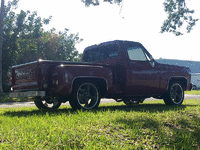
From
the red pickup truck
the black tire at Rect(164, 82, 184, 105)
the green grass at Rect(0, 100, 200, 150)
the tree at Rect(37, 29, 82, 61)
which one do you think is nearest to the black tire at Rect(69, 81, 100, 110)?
the red pickup truck

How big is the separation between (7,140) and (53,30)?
37985 millimetres

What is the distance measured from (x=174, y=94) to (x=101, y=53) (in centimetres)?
322

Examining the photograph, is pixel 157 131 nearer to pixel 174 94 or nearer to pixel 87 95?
pixel 87 95

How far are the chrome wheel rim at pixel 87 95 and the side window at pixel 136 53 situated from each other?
5.85 feet

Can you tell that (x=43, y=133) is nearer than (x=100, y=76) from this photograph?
Yes

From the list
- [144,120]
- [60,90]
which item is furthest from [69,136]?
[60,90]

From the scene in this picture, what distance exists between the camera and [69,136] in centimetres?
402

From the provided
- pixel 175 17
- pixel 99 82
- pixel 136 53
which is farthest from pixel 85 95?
pixel 175 17

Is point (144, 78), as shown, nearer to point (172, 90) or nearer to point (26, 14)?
point (172, 90)

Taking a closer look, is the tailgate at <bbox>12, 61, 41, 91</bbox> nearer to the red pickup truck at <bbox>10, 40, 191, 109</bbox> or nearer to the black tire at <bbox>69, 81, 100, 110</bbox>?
the red pickup truck at <bbox>10, 40, 191, 109</bbox>

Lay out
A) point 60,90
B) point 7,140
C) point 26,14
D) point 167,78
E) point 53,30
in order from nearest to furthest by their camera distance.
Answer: point 7,140
point 60,90
point 167,78
point 26,14
point 53,30

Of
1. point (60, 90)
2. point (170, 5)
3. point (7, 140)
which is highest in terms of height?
point (170, 5)

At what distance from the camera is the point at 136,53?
8.37 meters

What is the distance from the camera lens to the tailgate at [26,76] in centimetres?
661
